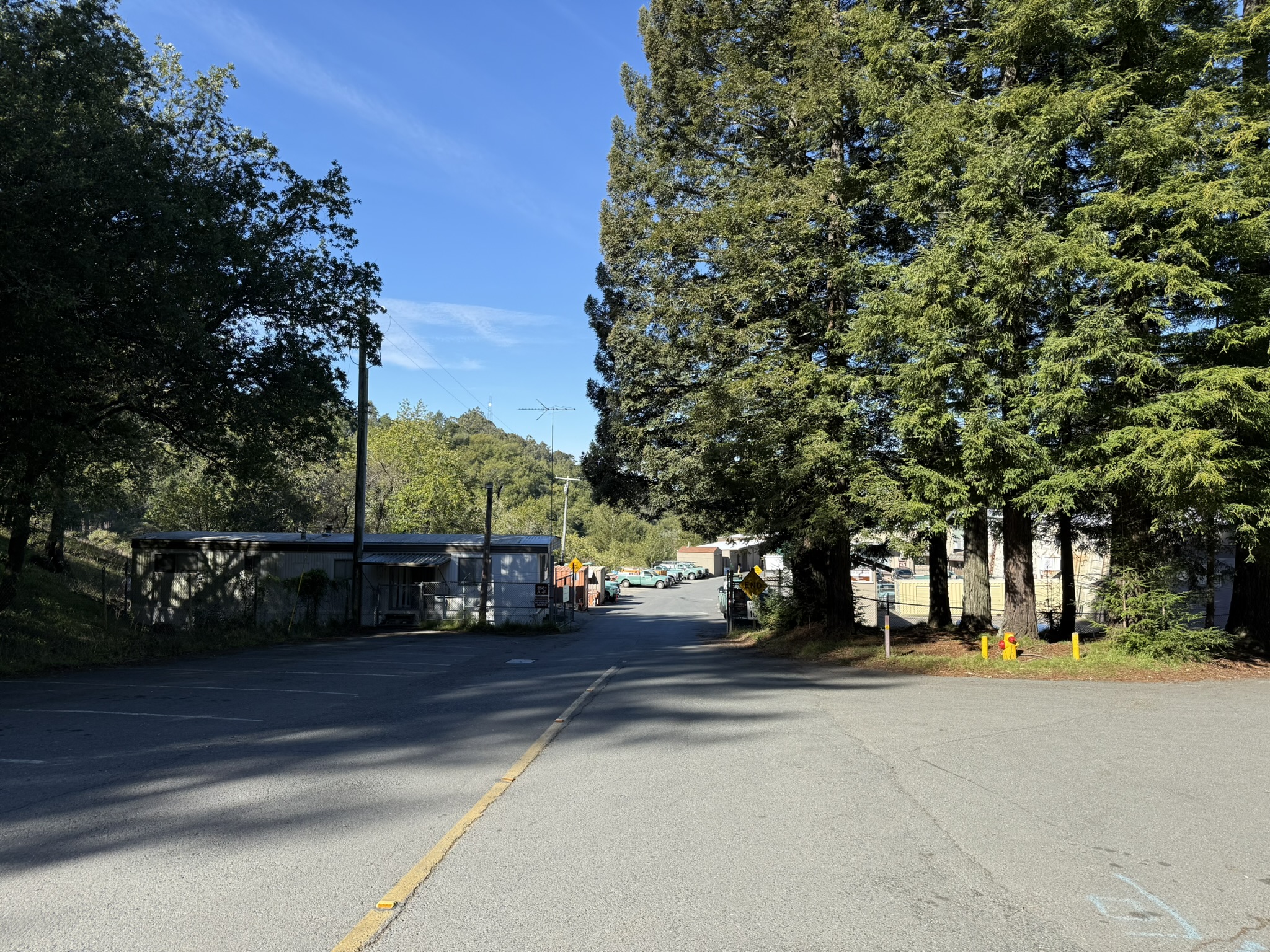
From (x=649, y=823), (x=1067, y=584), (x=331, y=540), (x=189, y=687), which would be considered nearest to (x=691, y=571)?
(x=331, y=540)

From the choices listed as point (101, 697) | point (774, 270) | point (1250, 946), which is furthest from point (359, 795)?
point (774, 270)

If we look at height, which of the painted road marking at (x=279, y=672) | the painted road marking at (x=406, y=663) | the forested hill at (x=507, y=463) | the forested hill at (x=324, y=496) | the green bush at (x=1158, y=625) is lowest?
the painted road marking at (x=406, y=663)

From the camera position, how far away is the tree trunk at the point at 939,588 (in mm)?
23656

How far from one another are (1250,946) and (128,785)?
7.42m

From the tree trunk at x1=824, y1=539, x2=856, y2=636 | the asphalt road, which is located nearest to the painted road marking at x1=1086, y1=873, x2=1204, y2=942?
the asphalt road

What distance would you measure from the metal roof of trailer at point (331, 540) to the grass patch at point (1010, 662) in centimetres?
1363

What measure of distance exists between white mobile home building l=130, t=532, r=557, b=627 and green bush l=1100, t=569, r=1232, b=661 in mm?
18878

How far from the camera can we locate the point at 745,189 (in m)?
19.2

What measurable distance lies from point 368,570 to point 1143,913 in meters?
29.5

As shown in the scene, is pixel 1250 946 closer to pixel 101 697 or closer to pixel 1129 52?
pixel 101 697

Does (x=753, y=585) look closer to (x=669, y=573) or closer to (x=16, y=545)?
(x=16, y=545)

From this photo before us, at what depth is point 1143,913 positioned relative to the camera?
419 centimetres

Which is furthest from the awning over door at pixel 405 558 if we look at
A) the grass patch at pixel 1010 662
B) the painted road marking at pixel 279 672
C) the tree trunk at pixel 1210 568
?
the tree trunk at pixel 1210 568

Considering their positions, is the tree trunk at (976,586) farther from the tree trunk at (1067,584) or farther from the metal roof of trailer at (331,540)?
the metal roof of trailer at (331,540)
